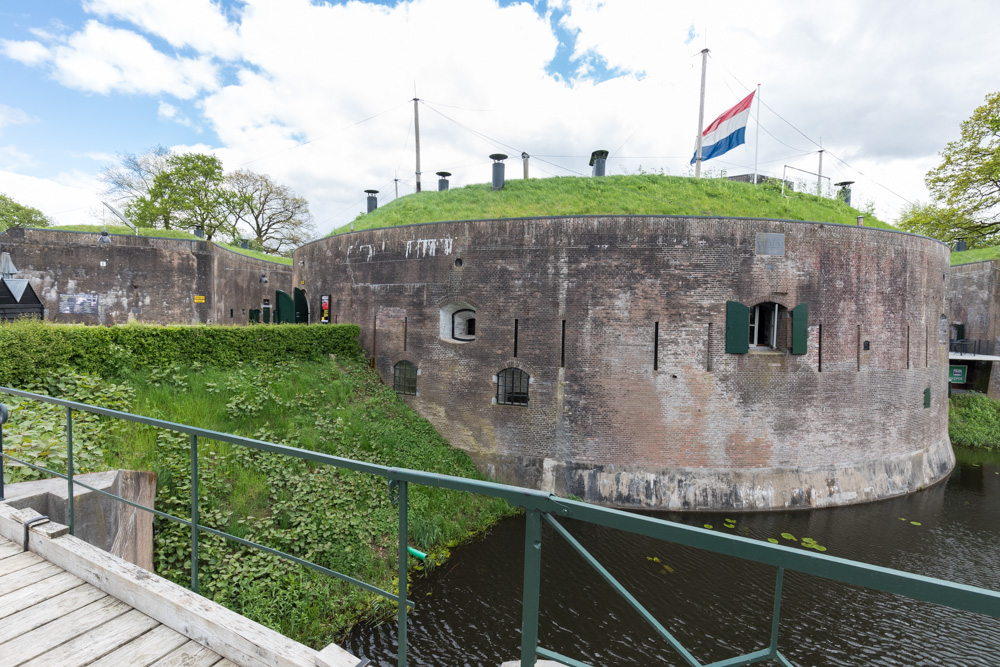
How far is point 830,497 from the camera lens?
9977 millimetres

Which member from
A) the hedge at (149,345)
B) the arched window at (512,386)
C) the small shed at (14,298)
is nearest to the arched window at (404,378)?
the hedge at (149,345)

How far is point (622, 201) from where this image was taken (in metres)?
12.2

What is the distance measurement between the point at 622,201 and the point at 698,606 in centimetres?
910

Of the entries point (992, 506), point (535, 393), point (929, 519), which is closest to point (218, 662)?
point (535, 393)

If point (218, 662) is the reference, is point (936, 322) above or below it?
above

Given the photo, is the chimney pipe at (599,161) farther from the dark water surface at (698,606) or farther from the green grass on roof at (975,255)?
the green grass on roof at (975,255)

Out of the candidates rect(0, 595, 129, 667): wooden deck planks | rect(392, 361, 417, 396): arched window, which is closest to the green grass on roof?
rect(392, 361, 417, 396): arched window

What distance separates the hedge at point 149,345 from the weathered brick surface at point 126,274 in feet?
31.7

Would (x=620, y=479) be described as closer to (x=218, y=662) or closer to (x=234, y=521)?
(x=234, y=521)

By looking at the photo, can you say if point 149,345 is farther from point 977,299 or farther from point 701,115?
point 977,299

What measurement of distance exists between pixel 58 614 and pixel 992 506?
1530cm

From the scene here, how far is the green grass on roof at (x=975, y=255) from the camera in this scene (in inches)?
698

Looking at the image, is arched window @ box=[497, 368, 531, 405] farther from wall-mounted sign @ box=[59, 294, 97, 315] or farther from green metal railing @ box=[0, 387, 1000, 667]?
wall-mounted sign @ box=[59, 294, 97, 315]

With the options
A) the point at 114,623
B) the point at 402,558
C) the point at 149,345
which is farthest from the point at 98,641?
the point at 149,345
